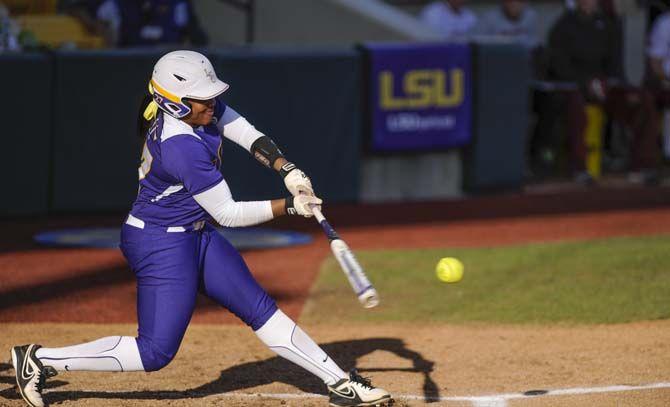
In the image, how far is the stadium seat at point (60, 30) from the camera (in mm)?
14008

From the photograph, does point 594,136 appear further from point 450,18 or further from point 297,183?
point 297,183

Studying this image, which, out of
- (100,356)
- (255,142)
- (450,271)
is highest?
(255,142)

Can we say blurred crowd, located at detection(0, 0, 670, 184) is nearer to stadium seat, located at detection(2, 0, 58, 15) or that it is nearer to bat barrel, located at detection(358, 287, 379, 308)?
stadium seat, located at detection(2, 0, 58, 15)

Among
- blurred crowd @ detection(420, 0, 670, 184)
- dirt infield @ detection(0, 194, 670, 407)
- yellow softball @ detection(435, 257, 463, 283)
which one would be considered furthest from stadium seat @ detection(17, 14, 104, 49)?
yellow softball @ detection(435, 257, 463, 283)

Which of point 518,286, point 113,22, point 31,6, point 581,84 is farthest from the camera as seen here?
point 581,84

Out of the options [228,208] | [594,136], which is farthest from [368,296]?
[594,136]

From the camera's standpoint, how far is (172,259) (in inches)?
227

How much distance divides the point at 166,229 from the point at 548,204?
8040mm

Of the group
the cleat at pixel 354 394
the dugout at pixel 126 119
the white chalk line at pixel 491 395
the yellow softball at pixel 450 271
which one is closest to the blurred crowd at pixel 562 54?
the dugout at pixel 126 119

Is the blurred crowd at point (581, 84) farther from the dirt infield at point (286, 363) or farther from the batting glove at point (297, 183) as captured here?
the batting glove at point (297, 183)

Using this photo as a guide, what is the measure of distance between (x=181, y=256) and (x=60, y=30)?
9.00 meters

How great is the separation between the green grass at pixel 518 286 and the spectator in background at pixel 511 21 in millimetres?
5230

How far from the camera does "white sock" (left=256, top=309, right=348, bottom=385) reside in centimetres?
584

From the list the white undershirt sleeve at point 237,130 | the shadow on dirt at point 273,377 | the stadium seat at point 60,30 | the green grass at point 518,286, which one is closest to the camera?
the white undershirt sleeve at point 237,130
